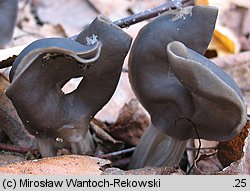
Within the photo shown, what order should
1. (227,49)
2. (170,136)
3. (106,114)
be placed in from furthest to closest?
(227,49)
(106,114)
(170,136)

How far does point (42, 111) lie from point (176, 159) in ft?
1.98

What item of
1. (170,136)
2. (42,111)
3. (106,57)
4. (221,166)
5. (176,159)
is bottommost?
(221,166)

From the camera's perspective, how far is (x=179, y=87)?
177 centimetres

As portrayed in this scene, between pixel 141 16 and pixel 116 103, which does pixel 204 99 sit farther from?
pixel 116 103

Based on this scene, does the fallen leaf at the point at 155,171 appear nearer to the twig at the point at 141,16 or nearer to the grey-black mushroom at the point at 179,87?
the grey-black mushroom at the point at 179,87

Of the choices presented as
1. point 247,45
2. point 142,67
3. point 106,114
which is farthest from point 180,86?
point 247,45

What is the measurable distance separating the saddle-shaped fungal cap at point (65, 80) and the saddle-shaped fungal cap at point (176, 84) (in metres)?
0.11

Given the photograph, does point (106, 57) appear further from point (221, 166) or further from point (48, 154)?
point (221, 166)

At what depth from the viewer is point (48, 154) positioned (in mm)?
1896

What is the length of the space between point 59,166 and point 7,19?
1526 millimetres

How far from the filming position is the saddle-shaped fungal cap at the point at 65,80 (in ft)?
5.09

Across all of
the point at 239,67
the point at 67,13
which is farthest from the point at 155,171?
the point at 67,13

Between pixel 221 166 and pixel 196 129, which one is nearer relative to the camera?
pixel 196 129

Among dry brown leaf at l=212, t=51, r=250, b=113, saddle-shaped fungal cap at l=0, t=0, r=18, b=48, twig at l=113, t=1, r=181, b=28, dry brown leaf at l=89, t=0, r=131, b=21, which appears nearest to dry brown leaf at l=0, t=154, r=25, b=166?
twig at l=113, t=1, r=181, b=28
